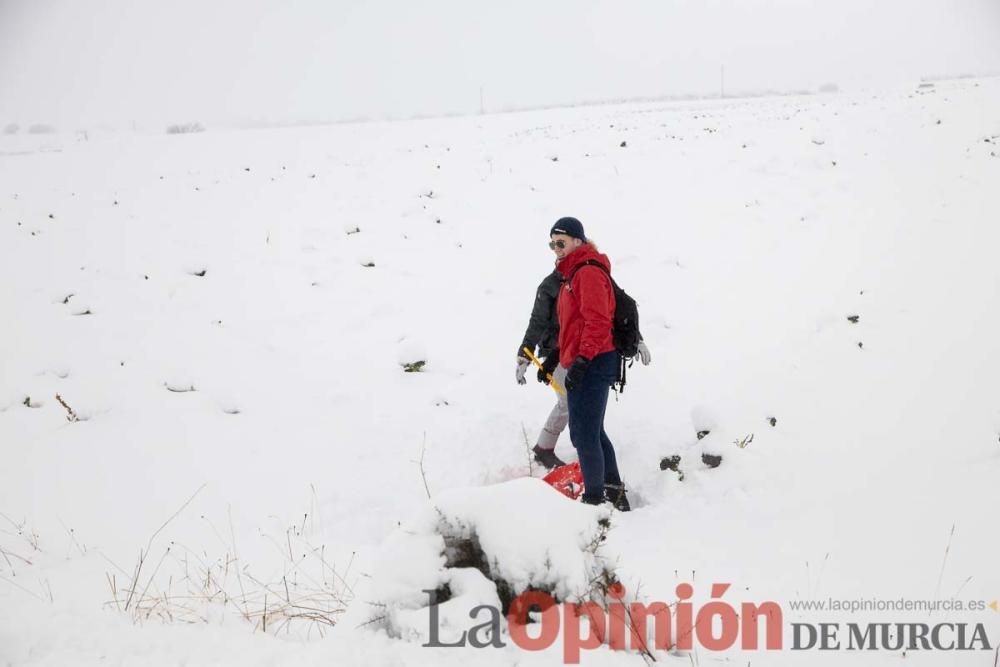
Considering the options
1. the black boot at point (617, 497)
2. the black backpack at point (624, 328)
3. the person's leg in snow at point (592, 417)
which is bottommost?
the black boot at point (617, 497)

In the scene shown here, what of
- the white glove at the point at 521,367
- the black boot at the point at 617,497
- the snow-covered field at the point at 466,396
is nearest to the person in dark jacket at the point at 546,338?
the white glove at the point at 521,367

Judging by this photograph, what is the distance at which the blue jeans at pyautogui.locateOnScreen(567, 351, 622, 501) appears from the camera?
368 centimetres

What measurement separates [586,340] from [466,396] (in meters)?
2.66

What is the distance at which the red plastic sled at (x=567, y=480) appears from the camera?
424 cm

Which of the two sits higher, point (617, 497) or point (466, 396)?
point (466, 396)

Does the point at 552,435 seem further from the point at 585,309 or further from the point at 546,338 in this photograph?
the point at 585,309

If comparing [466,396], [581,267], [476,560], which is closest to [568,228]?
[581,267]

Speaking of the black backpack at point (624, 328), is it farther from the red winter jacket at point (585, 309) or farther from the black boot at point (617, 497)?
the black boot at point (617, 497)

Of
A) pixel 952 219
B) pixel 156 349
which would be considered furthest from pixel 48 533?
pixel 952 219

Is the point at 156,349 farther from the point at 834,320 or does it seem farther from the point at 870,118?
the point at 870,118

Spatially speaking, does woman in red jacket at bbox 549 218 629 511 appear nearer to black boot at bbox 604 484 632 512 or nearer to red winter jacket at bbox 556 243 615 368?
red winter jacket at bbox 556 243 615 368

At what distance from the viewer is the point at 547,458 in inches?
188

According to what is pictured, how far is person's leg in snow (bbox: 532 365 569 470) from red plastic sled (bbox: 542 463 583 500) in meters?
0.28

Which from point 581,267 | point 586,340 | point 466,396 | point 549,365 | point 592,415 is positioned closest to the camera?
point 586,340
